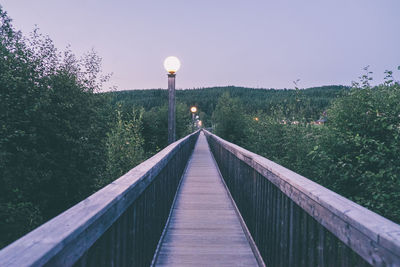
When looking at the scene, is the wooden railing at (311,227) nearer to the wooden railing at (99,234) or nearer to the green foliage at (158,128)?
the wooden railing at (99,234)

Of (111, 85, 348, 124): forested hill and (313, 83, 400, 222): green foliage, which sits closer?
A: (313, 83, 400, 222): green foliage

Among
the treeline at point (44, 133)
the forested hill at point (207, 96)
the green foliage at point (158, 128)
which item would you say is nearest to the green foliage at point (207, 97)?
the forested hill at point (207, 96)


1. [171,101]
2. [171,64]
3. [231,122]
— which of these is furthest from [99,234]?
[231,122]

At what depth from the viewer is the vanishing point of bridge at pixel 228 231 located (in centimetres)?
89

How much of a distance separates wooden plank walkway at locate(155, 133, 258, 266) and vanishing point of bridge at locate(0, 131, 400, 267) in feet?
0.04

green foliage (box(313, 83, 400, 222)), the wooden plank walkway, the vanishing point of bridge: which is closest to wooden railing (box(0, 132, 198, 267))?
the vanishing point of bridge

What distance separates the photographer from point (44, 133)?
28.8 ft

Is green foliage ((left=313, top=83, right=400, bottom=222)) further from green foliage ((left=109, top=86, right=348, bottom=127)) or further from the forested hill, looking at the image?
the forested hill

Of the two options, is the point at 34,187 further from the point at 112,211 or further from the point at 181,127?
the point at 181,127

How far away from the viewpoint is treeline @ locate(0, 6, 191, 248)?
7.47 meters

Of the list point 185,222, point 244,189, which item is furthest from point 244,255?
point 185,222

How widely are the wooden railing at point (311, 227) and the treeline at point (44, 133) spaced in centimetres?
710

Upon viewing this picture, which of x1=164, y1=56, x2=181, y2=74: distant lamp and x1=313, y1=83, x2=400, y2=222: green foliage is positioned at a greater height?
x1=164, y1=56, x2=181, y2=74: distant lamp

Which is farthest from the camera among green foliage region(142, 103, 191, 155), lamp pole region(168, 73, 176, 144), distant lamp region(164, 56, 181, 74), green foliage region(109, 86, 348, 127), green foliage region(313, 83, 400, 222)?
green foliage region(109, 86, 348, 127)
